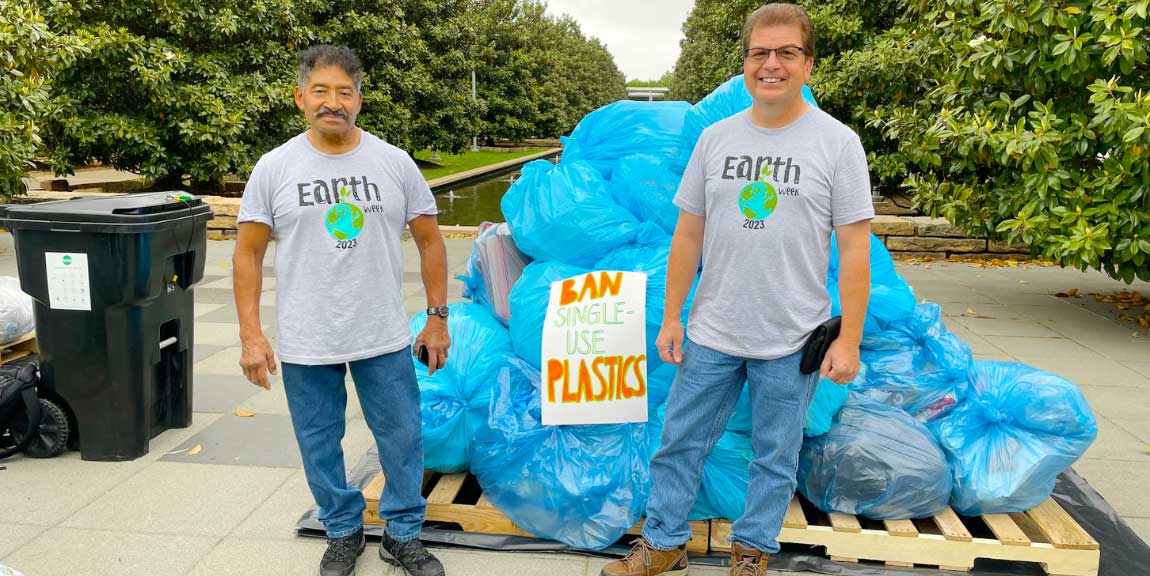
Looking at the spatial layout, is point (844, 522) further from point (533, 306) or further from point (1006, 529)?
point (533, 306)

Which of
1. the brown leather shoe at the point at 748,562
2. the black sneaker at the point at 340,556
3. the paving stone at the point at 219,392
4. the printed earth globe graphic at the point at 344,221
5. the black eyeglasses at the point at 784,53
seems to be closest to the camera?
the black eyeglasses at the point at 784,53

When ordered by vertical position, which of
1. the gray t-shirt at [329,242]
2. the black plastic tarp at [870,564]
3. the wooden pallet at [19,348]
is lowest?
the black plastic tarp at [870,564]

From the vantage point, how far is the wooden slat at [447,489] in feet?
9.90

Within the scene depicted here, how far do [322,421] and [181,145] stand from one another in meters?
9.53

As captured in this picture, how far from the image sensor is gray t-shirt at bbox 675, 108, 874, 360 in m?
2.30

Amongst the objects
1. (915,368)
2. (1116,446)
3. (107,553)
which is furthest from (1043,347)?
(107,553)

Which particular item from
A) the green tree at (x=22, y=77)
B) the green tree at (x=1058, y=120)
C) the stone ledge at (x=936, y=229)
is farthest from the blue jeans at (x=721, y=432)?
the stone ledge at (x=936, y=229)

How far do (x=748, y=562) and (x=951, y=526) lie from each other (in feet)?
2.51

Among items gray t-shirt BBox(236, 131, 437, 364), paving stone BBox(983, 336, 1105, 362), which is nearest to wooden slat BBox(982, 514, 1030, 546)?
gray t-shirt BBox(236, 131, 437, 364)

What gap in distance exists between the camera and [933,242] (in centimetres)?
929

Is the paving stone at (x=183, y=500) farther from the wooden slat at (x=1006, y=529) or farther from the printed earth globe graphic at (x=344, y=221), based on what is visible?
the wooden slat at (x=1006, y=529)

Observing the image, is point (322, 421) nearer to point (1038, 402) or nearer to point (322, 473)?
point (322, 473)

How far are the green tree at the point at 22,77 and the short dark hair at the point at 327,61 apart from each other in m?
5.66

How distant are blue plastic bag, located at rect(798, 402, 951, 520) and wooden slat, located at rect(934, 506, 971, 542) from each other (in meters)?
0.03
